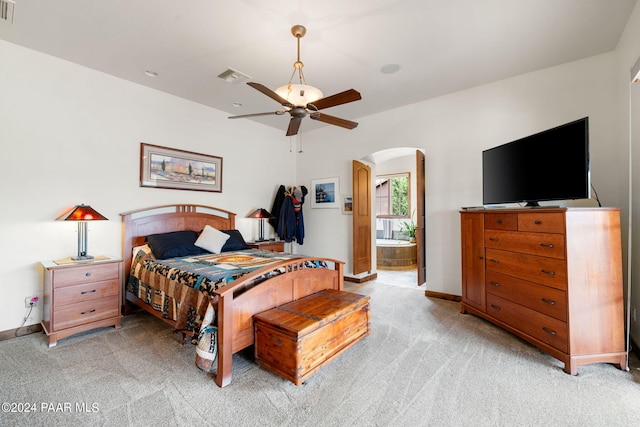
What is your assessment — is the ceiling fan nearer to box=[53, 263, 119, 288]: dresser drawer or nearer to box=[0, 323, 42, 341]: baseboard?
box=[53, 263, 119, 288]: dresser drawer

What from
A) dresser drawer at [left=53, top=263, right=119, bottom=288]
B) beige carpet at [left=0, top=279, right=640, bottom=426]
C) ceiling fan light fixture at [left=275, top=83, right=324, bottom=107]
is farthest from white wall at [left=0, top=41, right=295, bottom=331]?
ceiling fan light fixture at [left=275, top=83, right=324, bottom=107]

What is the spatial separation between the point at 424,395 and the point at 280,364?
100cm

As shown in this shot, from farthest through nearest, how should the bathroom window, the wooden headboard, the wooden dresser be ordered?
the bathroom window, the wooden headboard, the wooden dresser

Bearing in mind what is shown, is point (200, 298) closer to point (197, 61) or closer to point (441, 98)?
point (197, 61)

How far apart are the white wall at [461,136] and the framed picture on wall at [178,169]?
6.61ft

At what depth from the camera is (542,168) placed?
2.55 metres

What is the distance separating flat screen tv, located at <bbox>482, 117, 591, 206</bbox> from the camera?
2225 millimetres

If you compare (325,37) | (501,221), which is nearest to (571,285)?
(501,221)

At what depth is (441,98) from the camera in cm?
402

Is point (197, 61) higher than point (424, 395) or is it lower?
higher

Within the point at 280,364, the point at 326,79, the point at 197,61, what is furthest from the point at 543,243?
the point at 197,61

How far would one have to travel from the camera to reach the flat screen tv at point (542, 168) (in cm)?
222

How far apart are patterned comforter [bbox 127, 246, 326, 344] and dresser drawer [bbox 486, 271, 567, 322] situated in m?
1.78

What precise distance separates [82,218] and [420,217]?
13.8ft
